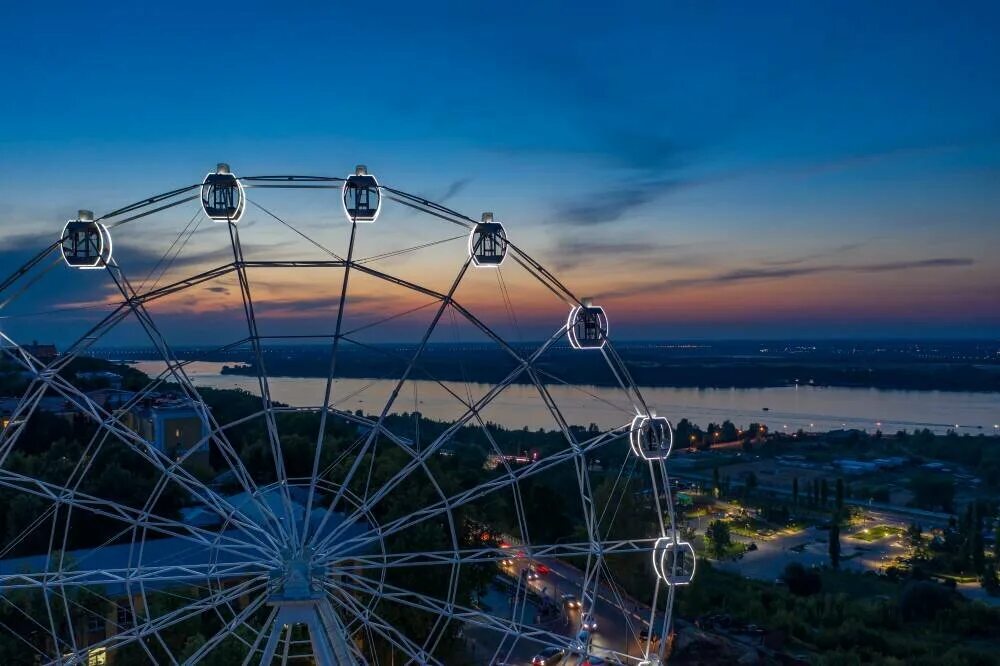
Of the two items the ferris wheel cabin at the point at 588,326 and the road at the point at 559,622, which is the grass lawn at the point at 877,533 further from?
the ferris wheel cabin at the point at 588,326

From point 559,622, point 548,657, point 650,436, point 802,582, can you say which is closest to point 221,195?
point 650,436

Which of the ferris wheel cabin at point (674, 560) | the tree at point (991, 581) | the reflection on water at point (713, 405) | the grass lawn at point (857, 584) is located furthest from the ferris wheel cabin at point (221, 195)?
the reflection on water at point (713, 405)

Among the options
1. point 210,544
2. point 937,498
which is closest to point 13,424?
point 210,544

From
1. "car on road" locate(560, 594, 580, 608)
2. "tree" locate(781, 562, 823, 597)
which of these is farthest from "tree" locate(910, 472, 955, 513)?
"car on road" locate(560, 594, 580, 608)

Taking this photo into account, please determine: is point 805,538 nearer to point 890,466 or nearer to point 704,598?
point 704,598

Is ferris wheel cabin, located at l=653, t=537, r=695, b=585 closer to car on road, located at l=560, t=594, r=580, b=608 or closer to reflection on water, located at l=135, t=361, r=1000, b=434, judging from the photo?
car on road, located at l=560, t=594, r=580, b=608

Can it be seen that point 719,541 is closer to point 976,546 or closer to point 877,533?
point 976,546
